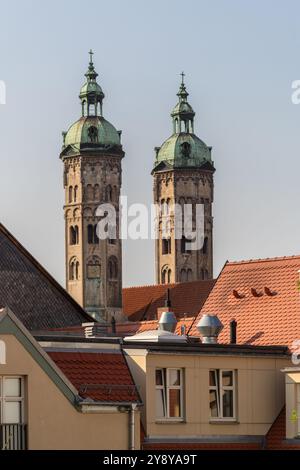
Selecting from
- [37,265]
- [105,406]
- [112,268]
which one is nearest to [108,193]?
[112,268]

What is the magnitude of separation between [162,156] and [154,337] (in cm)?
14750

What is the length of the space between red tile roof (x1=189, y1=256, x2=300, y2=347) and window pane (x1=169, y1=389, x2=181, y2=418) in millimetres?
4802

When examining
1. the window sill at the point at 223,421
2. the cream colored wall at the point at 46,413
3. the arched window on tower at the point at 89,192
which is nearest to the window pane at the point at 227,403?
the window sill at the point at 223,421

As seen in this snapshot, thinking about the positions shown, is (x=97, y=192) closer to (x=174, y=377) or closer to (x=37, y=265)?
(x=37, y=265)

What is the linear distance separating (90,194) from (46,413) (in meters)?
142

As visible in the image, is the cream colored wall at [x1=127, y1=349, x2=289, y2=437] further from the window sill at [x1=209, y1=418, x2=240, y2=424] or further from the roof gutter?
the roof gutter

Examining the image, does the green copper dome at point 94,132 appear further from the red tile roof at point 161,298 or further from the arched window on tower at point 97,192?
the red tile roof at point 161,298

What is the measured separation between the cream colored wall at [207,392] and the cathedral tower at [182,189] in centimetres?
14332

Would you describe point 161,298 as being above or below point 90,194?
below

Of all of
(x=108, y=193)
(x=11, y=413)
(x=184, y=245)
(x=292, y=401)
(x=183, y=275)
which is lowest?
(x=11, y=413)

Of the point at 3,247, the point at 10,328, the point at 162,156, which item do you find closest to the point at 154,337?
the point at 10,328

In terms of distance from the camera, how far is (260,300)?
156ft

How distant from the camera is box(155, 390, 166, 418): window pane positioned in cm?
3969

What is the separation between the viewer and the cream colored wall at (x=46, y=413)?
36000 mm
